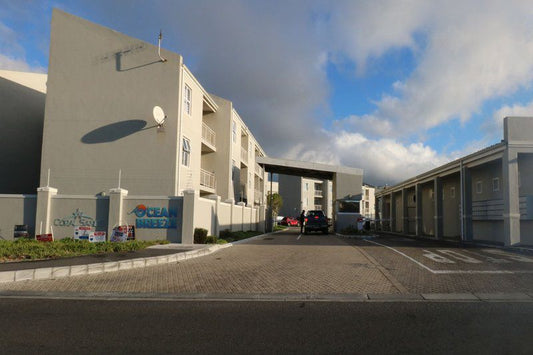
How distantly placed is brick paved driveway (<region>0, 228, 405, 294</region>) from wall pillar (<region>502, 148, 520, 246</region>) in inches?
317

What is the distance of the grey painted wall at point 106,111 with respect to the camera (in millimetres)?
19688

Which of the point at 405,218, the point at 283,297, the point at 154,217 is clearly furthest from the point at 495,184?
the point at 283,297

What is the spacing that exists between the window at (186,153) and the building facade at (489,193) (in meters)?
14.6

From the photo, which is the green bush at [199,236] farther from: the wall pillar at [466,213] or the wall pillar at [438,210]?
the wall pillar at [438,210]

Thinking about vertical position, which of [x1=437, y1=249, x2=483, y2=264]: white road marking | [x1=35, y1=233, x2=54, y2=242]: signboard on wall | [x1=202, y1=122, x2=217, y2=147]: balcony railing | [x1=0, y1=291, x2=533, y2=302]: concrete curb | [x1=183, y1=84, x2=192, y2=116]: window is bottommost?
[x1=0, y1=291, x2=533, y2=302]: concrete curb

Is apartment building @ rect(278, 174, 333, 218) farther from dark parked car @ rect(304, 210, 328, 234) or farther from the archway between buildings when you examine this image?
dark parked car @ rect(304, 210, 328, 234)

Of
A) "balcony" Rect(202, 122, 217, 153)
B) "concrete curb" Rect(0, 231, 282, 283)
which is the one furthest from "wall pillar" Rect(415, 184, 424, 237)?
"concrete curb" Rect(0, 231, 282, 283)

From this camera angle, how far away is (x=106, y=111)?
792 inches

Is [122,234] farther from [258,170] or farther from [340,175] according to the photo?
[258,170]

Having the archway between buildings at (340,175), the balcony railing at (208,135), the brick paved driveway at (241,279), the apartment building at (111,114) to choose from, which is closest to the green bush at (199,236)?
the apartment building at (111,114)

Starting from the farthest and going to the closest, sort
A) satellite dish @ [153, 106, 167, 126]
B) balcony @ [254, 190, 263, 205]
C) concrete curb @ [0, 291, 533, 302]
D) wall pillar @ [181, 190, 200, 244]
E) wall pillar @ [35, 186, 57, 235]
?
balcony @ [254, 190, 263, 205] < satellite dish @ [153, 106, 167, 126] < wall pillar @ [35, 186, 57, 235] < wall pillar @ [181, 190, 200, 244] < concrete curb @ [0, 291, 533, 302]

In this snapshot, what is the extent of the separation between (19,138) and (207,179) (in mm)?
11047

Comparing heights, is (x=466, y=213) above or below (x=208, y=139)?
below

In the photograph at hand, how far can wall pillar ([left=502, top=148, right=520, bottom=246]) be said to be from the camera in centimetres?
1702
